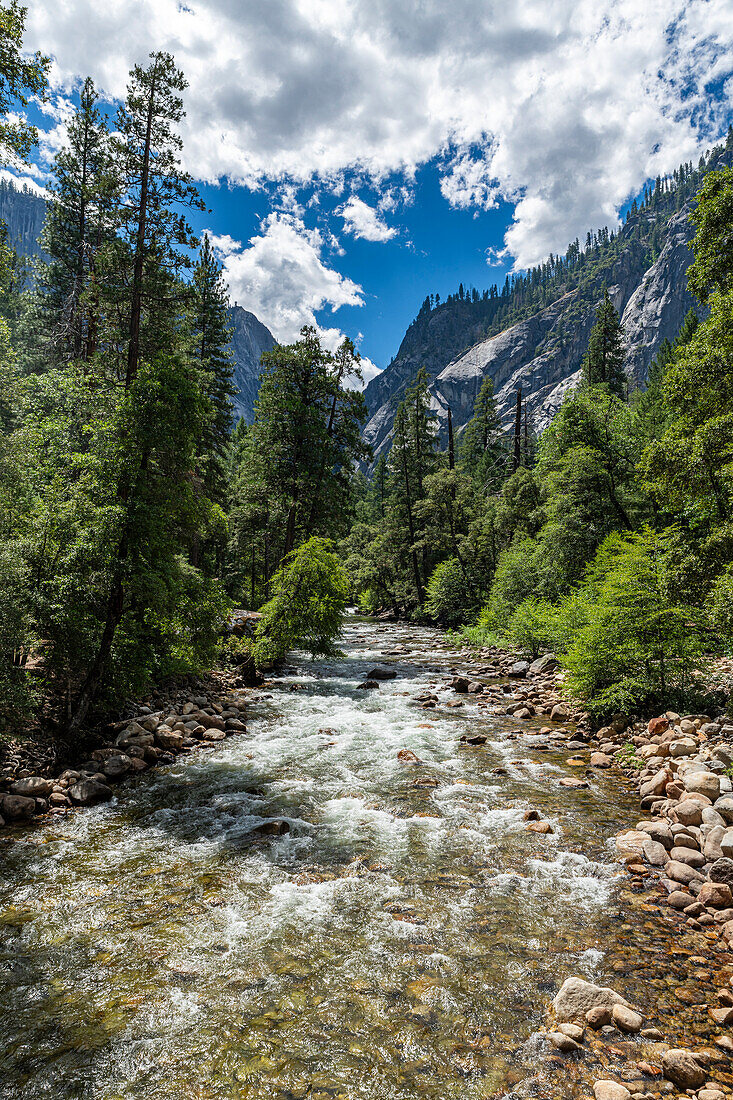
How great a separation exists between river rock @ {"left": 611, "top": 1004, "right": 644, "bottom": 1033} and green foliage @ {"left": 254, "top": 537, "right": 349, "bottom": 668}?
560 inches

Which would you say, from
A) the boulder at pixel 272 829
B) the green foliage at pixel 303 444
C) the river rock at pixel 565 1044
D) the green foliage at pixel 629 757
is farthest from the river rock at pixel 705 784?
the green foliage at pixel 303 444

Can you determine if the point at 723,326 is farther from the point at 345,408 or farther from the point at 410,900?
the point at 345,408

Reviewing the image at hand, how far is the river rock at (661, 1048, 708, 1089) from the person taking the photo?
3209 millimetres

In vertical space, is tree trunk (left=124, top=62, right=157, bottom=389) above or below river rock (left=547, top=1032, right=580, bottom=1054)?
above

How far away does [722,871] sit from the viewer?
5145mm

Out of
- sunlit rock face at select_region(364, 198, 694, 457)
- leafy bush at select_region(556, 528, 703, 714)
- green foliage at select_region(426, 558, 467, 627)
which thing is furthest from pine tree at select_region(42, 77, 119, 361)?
sunlit rock face at select_region(364, 198, 694, 457)

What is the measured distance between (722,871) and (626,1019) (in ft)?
7.61

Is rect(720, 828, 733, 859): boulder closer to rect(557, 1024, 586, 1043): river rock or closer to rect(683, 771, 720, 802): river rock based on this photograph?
rect(683, 771, 720, 802): river rock

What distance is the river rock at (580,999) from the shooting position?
3.83 meters

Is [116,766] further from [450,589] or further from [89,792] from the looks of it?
[450,589]

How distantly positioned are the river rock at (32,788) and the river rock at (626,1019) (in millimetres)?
7695

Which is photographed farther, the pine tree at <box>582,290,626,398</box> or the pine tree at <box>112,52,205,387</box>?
the pine tree at <box>582,290,626,398</box>

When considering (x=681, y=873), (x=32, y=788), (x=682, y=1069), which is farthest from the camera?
(x=32, y=788)

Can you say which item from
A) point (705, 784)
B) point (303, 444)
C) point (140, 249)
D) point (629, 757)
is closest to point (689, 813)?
point (705, 784)
